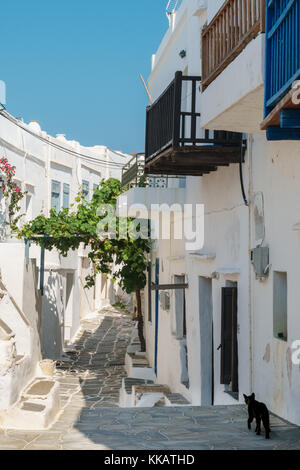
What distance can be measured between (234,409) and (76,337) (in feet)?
56.1

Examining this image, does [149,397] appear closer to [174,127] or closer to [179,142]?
[179,142]

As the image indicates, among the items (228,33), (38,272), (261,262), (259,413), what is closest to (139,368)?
(38,272)

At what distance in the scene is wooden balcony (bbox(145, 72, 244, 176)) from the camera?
891 cm

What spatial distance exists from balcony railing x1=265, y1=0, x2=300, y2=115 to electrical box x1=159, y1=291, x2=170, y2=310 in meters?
8.95

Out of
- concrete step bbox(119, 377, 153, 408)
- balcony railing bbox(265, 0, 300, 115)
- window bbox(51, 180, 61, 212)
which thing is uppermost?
window bbox(51, 180, 61, 212)

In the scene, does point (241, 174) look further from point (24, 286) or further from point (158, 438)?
point (24, 286)

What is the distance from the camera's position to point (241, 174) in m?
8.80

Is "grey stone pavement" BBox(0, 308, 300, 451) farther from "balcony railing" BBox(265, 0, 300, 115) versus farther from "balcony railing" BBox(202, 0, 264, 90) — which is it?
"balcony railing" BBox(202, 0, 264, 90)

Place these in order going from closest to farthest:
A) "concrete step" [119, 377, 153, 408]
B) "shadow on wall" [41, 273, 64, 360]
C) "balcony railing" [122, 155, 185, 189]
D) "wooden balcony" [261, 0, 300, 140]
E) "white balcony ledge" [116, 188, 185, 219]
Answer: "wooden balcony" [261, 0, 300, 140]
"white balcony ledge" [116, 188, 185, 219]
"balcony railing" [122, 155, 185, 189]
"concrete step" [119, 377, 153, 408]
"shadow on wall" [41, 273, 64, 360]

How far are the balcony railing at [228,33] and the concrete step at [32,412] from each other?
5.48 m

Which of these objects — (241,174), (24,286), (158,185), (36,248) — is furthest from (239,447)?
(36,248)

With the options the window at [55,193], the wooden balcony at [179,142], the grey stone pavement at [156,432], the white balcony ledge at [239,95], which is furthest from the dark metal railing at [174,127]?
the window at [55,193]

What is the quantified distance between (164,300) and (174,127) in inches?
250

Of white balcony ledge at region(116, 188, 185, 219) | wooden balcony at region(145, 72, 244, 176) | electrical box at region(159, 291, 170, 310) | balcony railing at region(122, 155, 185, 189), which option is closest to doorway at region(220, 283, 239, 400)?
wooden balcony at region(145, 72, 244, 176)
